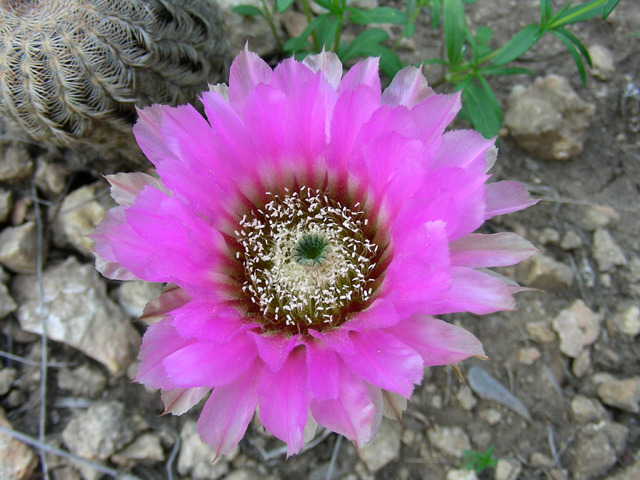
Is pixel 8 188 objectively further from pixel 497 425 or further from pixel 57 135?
pixel 497 425

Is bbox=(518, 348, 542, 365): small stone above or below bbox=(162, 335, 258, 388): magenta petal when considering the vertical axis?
below

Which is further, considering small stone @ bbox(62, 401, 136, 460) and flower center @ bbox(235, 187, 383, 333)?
small stone @ bbox(62, 401, 136, 460)

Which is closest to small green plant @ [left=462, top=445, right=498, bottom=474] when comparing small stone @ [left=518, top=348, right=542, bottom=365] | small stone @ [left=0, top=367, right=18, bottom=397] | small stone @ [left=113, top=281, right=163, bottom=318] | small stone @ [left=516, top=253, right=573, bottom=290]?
small stone @ [left=518, top=348, right=542, bottom=365]

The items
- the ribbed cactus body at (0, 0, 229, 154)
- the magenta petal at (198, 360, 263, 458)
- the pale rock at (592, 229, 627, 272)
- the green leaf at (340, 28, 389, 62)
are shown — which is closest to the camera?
the magenta petal at (198, 360, 263, 458)

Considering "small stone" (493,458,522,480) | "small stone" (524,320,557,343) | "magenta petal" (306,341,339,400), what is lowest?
"small stone" (493,458,522,480)

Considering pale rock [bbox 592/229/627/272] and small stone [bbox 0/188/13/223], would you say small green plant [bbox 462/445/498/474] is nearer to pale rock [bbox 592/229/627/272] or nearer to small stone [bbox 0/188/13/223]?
pale rock [bbox 592/229/627/272]

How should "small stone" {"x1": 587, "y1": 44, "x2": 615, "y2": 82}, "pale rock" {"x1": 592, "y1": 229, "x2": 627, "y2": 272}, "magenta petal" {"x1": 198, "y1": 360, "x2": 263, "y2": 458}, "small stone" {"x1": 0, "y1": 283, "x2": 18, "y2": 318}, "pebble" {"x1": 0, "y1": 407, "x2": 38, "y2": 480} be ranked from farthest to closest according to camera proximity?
"small stone" {"x1": 587, "y1": 44, "x2": 615, "y2": 82}, "pale rock" {"x1": 592, "y1": 229, "x2": 627, "y2": 272}, "small stone" {"x1": 0, "y1": 283, "x2": 18, "y2": 318}, "pebble" {"x1": 0, "y1": 407, "x2": 38, "y2": 480}, "magenta petal" {"x1": 198, "y1": 360, "x2": 263, "y2": 458}

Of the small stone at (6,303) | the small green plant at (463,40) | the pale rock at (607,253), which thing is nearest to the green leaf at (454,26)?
the small green plant at (463,40)
